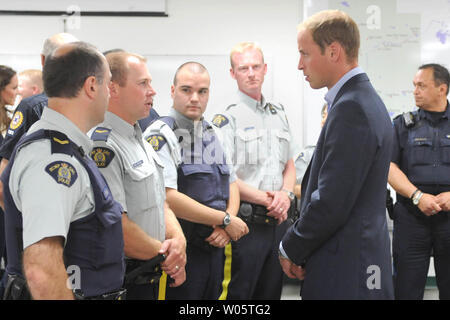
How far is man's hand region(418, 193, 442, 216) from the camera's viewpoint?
2.85 meters

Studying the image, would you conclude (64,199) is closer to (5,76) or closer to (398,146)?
(5,76)

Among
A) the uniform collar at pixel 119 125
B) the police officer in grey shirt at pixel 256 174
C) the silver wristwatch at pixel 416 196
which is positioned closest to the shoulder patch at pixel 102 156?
the uniform collar at pixel 119 125

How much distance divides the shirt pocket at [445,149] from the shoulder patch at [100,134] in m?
2.19

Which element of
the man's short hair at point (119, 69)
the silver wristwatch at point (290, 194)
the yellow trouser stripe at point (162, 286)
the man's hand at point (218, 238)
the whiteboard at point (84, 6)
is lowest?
the yellow trouser stripe at point (162, 286)

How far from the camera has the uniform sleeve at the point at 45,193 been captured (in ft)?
Answer: 3.88

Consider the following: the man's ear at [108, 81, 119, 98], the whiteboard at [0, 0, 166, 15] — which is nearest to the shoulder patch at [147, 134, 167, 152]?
the man's ear at [108, 81, 119, 98]

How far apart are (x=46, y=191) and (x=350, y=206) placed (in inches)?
36.0

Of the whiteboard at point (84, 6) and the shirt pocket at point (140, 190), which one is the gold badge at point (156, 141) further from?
the whiteboard at point (84, 6)

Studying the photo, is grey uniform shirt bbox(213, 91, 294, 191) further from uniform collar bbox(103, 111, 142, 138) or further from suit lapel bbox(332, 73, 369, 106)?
suit lapel bbox(332, 73, 369, 106)

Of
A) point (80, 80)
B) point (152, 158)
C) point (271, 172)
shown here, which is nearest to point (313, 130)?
point (271, 172)

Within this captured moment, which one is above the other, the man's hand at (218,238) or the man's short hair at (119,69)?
the man's short hair at (119,69)

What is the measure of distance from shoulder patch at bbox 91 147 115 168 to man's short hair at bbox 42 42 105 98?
1.13 ft
